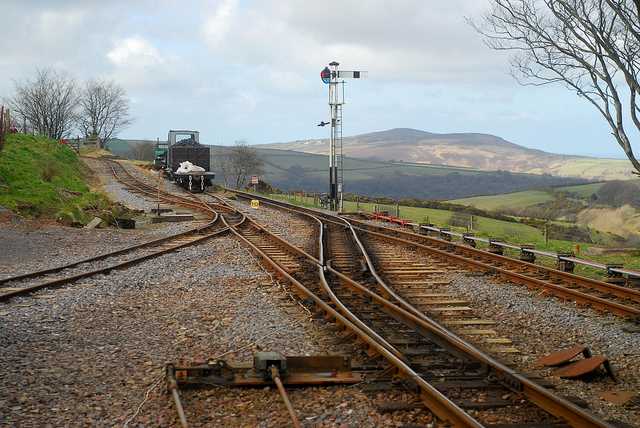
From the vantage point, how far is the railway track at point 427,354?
5543mm

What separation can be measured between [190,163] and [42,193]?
1719cm

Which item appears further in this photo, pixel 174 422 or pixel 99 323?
pixel 99 323

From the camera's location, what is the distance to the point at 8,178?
2464cm

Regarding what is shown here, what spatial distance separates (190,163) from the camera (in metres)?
41.2

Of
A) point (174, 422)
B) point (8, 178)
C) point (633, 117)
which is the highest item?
point (633, 117)

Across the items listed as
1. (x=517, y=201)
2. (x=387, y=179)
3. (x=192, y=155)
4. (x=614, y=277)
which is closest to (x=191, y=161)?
(x=192, y=155)

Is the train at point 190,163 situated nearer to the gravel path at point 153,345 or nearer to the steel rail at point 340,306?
the steel rail at point 340,306

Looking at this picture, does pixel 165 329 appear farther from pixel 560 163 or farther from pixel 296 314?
pixel 560 163

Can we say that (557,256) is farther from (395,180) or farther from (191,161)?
(395,180)

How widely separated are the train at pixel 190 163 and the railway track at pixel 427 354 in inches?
1056

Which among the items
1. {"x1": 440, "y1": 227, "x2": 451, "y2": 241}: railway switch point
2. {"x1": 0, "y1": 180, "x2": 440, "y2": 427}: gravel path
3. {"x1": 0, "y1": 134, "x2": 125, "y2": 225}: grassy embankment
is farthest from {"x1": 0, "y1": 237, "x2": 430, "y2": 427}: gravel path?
{"x1": 0, "y1": 134, "x2": 125, "y2": 225}: grassy embankment

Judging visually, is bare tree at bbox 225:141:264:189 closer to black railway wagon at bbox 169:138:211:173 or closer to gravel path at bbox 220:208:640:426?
black railway wagon at bbox 169:138:211:173

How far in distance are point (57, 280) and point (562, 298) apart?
320 inches

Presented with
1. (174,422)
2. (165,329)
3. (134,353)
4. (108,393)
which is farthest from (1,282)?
(174,422)
